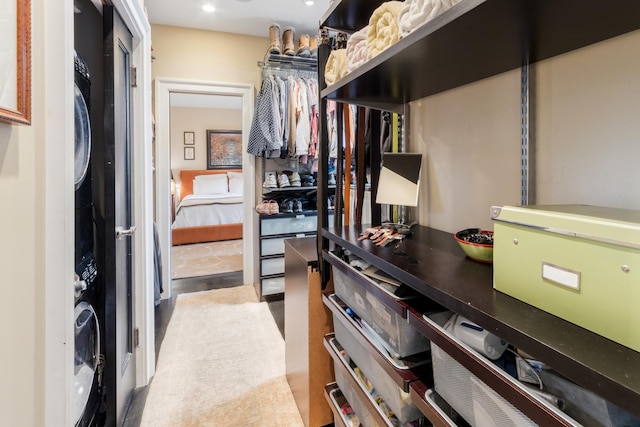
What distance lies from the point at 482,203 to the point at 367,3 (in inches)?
31.0

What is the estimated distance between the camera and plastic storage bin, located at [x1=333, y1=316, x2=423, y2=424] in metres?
0.89

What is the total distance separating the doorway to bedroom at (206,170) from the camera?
5332 mm

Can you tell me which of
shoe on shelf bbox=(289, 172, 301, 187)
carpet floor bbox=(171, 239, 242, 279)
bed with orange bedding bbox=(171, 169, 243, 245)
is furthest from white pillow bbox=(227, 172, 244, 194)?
shoe on shelf bbox=(289, 172, 301, 187)

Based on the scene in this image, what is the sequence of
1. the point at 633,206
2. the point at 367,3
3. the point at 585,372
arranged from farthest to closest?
the point at 367,3, the point at 633,206, the point at 585,372

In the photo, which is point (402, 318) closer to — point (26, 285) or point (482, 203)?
point (482, 203)

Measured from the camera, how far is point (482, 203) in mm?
1039

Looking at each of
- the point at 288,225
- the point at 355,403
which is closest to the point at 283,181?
the point at 288,225

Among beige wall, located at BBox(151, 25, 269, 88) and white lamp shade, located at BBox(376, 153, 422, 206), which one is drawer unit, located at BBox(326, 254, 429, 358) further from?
beige wall, located at BBox(151, 25, 269, 88)

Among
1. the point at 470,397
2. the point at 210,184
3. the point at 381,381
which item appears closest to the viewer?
the point at 470,397

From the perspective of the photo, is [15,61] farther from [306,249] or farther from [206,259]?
[206,259]

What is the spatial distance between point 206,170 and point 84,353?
20.4 feet

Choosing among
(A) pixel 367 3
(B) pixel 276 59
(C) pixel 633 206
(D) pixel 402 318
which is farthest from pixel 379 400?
(B) pixel 276 59

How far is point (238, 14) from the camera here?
9.64ft

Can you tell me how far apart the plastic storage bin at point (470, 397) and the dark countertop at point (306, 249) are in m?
0.78
